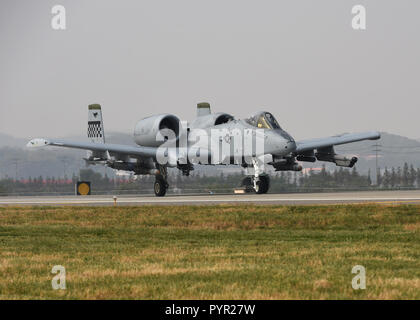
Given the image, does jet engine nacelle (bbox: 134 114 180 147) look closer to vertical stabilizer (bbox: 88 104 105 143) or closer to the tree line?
vertical stabilizer (bbox: 88 104 105 143)

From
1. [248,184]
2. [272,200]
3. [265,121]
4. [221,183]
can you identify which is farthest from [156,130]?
[221,183]

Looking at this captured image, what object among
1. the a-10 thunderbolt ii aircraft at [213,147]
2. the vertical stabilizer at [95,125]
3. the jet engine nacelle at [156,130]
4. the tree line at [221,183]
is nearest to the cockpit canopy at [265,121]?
the a-10 thunderbolt ii aircraft at [213,147]

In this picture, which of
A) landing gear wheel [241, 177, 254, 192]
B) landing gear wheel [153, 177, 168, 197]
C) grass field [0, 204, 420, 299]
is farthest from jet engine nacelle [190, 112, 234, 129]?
grass field [0, 204, 420, 299]

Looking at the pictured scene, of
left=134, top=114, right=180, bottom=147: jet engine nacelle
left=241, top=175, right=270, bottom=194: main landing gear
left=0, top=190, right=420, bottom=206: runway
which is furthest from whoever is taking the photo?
left=134, top=114, right=180, bottom=147: jet engine nacelle

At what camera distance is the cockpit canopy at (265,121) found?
4391 cm

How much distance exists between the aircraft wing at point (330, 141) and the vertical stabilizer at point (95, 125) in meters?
17.1

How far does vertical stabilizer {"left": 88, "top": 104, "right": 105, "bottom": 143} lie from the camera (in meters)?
59.5

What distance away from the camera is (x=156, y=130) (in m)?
50.1

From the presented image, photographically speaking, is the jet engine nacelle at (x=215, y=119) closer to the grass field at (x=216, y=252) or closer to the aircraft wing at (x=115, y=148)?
the aircraft wing at (x=115, y=148)

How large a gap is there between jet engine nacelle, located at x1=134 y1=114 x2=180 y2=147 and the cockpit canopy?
26.2 feet

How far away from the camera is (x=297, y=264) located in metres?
15.1

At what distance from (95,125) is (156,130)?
37.0ft

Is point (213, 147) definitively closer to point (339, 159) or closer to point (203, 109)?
point (203, 109)
